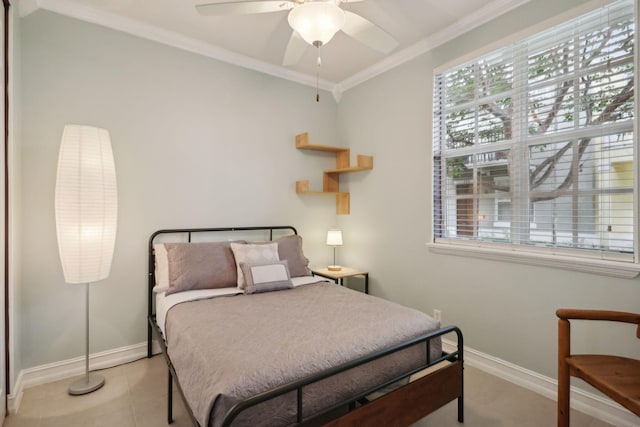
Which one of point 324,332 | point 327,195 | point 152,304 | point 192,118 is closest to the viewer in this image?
point 324,332

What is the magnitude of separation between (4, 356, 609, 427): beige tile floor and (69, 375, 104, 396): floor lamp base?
0.03m

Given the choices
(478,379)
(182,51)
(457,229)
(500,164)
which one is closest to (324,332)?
(478,379)

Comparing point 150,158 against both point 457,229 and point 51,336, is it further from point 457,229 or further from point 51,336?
point 457,229

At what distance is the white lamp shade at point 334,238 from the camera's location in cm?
357

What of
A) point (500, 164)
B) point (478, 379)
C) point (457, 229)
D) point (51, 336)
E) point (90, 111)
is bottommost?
point (478, 379)

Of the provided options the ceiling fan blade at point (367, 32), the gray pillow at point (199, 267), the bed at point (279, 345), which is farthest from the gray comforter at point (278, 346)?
the ceiling fan blade at point (367, 32)

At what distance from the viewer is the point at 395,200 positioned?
127 inches

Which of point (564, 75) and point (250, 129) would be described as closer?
point (564, 75)

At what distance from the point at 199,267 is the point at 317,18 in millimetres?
1895

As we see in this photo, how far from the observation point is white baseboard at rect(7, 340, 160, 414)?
6.94 feet

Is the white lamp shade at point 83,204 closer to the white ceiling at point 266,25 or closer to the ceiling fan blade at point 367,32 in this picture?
the white ceiling at point 266,25

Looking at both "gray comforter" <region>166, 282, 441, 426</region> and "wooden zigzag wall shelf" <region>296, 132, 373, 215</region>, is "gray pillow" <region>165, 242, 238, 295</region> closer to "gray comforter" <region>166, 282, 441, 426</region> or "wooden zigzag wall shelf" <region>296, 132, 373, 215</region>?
"gray comforter" <region>166, 282, 441, 426</region>

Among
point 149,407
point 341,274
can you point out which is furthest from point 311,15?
point 149,407

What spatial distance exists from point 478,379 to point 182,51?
3.57 metres
